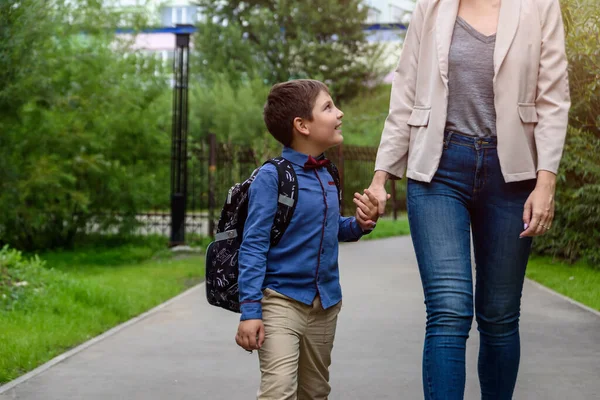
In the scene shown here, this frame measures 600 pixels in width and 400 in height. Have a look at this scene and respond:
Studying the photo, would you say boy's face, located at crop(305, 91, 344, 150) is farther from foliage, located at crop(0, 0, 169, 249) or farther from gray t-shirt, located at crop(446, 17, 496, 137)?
foliage, located at crop(0, 0, 169, 249)

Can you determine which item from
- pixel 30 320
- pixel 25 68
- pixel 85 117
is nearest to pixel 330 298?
pixel 30 320

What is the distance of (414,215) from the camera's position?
151 inches

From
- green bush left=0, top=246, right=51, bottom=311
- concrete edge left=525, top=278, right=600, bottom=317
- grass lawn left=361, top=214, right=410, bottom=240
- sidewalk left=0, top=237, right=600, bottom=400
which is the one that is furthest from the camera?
grass lawn left=361, top=214, right=410, bottom=240

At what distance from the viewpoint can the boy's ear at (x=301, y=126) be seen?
378cm

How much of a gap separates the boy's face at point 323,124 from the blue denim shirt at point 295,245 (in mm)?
92

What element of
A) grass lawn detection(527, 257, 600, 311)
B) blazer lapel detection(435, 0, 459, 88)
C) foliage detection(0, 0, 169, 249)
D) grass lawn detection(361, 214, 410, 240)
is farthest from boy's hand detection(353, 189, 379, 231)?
grass lawn detection(361, 214, 410, 240)

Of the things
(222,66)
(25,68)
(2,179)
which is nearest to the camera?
(25,68)

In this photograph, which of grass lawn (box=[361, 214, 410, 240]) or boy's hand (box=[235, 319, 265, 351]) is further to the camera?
grass lawn (box=[361, 214, 410, 240])

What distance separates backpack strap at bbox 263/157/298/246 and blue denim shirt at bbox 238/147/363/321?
18 mm

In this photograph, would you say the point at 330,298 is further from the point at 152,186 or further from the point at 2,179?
the point at 152,186

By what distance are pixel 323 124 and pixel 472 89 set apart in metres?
0.56

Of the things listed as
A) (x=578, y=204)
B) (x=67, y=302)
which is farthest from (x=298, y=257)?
(x=578, y=204)

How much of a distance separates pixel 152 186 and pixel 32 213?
251cm

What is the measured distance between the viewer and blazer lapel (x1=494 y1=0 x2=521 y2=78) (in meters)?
3.73
